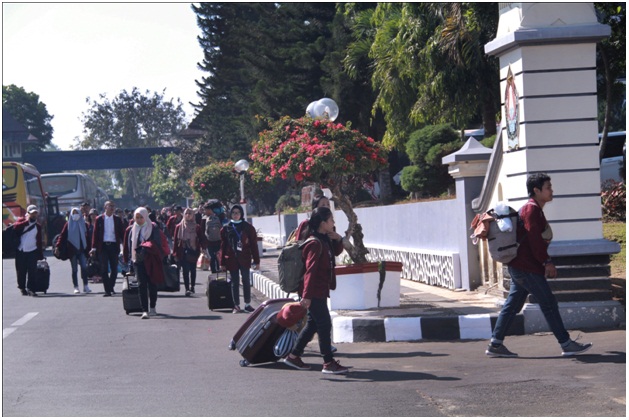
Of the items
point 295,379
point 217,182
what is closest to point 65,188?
point 217,182

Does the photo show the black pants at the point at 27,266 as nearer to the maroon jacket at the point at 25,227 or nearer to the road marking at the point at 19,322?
the maroon jacket at the point at 25,227

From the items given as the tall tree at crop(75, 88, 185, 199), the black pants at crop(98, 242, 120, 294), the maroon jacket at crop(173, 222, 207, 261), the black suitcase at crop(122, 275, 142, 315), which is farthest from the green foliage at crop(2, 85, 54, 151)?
the black suitcase at crop(122, 275, 142, 315)

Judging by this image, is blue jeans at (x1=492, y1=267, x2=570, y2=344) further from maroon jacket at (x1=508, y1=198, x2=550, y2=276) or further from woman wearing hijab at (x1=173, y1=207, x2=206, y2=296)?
woman wearing hijab at (x1=173, y1=207, x2=206, y2=296)

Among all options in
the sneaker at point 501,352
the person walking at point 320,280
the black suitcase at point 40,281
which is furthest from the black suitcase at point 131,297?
the sneaker at point 501,352

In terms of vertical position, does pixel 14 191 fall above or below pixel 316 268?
above

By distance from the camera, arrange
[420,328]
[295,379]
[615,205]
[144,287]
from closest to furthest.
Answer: [295,379] < [420,328] < [144,287] < [615,205]

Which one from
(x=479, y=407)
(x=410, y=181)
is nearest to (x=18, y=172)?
(x=410, y=181)

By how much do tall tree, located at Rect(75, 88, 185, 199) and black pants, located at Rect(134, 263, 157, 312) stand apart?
298 ft

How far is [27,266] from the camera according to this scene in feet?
61.5

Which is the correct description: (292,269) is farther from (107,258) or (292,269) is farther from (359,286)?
(107,258)

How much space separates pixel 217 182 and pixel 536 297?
39.5 meters

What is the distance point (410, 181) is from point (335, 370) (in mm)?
16786

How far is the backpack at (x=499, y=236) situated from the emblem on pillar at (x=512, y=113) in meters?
2.47

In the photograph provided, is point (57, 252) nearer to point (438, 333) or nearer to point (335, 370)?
point (438, 333)
